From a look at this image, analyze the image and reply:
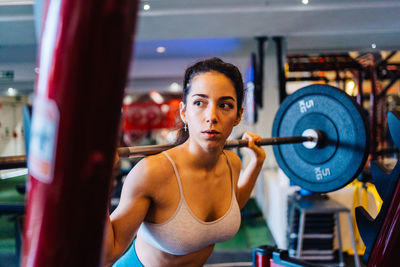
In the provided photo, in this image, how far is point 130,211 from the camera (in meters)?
1.13

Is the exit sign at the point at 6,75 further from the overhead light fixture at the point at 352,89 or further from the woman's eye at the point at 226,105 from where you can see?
the overhead light fixture at the point at 352,89

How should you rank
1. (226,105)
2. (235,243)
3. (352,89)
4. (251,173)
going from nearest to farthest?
1. (226,105)
2. (251,173)
3. (352,89)
4. (235,243)

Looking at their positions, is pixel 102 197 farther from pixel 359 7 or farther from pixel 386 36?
pixel 359 7

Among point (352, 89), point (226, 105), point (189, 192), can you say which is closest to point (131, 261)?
point (189, 192)

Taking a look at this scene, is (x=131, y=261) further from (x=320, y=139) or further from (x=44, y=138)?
(x=44, y=138)

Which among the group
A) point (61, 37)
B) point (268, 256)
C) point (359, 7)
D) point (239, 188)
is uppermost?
point (359, 7)

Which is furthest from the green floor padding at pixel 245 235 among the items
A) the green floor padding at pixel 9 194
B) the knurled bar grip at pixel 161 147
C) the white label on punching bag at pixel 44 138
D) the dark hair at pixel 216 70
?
the white label on punching bag at pixel 44 138

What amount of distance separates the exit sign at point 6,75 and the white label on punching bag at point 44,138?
904mm

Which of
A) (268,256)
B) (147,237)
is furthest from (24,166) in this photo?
(268,256)

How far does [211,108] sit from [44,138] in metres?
0.93

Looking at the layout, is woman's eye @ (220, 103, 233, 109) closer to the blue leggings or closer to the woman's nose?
the woman's nose

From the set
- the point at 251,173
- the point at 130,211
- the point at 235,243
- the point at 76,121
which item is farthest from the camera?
the point at 235,243

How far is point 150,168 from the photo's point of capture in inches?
47.8

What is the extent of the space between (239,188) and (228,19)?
2822mm
